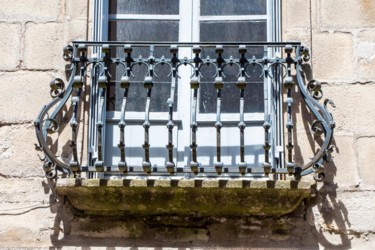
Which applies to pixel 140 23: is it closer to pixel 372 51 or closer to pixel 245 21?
pixel 245 21

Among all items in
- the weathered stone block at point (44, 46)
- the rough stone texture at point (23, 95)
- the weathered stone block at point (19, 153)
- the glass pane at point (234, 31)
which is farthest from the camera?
the glass pane at point (234, 31)

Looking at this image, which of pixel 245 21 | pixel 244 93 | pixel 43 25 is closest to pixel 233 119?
pixel 244 93

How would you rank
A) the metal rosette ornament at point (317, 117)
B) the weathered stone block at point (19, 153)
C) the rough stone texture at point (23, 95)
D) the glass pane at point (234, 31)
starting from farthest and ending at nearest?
the glass pane at point (234, 31)
the rough stone texture at point (23, 95)
the weathered stone block at point (19, 153)
the metal rosette ornament at point (317, 117)

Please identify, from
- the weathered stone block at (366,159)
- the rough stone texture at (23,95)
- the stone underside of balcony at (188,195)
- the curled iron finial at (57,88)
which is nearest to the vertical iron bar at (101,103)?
the stone underside of balcony at (188,195)

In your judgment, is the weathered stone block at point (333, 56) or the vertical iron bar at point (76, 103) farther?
the weathered stone block at point (333, 56)

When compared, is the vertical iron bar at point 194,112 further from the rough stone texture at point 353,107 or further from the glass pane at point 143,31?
the rough stone texture at point 353,107

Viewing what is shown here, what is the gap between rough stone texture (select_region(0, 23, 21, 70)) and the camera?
21.4 ft

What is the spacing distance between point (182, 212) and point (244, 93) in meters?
0.84

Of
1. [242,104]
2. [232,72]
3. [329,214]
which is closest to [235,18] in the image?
[232,72]

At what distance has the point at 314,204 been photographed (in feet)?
20.3

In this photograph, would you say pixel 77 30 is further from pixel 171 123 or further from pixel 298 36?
pixel 298 36

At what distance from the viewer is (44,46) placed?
258 inches

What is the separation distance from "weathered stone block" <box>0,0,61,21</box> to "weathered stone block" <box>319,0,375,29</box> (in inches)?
60.4

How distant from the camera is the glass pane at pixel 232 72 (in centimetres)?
654
